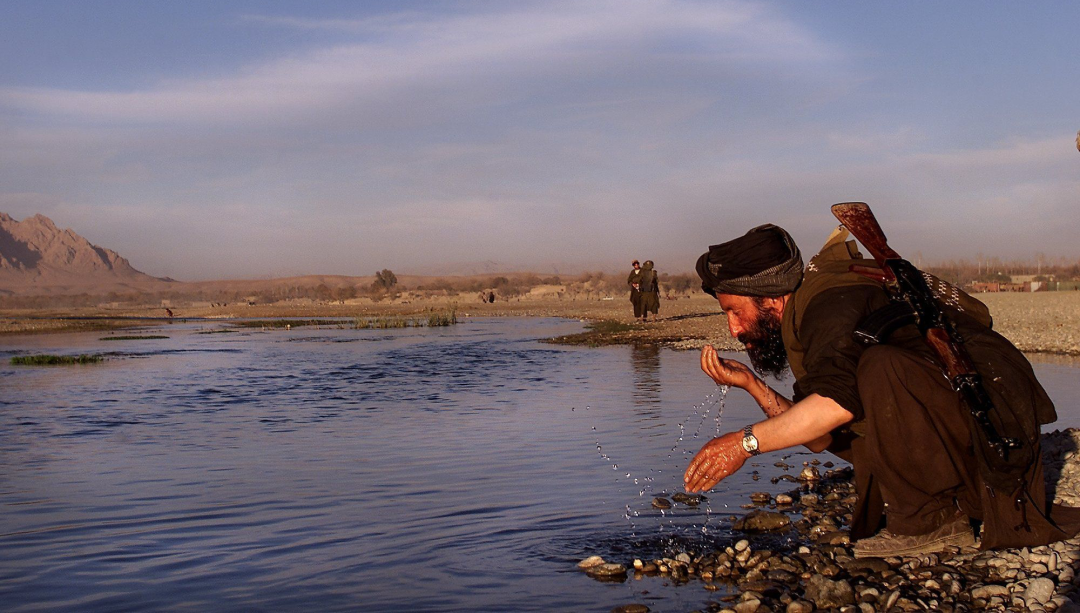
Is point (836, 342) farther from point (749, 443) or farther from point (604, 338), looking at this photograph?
point (604, 338)

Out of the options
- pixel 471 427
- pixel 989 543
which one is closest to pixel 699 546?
pixel 989 543

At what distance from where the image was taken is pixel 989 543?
3.88 metres

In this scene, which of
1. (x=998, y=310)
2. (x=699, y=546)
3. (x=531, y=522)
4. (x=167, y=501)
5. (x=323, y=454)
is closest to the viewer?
(x=699, y=546)

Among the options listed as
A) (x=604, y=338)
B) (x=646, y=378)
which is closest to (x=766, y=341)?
(x=646, y=378)

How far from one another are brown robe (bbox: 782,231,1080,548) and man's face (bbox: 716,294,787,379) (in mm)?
80

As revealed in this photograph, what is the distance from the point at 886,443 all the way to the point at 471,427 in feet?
20.4

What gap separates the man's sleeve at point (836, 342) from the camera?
11.3 feet

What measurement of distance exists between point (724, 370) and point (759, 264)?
0.45 meters

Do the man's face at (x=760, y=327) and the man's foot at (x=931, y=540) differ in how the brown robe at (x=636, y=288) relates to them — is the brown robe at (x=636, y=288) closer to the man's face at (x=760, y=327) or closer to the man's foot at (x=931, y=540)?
the man's face at (x=760, y=327)

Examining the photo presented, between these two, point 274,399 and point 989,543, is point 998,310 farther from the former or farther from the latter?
point 989,543

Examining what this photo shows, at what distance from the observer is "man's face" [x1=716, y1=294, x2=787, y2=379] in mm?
3988

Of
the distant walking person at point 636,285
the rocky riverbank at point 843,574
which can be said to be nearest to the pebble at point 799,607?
the rocky riverbank at point 843,574

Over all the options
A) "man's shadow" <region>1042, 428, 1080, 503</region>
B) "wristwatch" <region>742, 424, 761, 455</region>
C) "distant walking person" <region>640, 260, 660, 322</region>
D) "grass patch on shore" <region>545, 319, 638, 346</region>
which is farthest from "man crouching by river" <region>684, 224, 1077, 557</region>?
"distant walking person" <region>640, 260, 660, 322</region>

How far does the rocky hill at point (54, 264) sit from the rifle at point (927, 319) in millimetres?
129141
